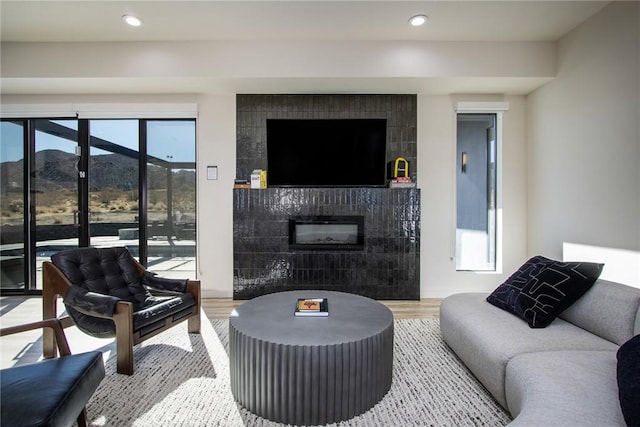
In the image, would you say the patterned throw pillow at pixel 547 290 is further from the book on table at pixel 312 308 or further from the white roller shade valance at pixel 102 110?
the white roller shade valance at pixel 102 110

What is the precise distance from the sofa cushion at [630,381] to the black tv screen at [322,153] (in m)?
2.75

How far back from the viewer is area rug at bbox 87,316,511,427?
1630 millimetres

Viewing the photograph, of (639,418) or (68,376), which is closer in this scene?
(639,418)

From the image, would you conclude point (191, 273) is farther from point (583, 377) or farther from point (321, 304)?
point (583, 377)

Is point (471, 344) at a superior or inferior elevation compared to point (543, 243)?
inferior

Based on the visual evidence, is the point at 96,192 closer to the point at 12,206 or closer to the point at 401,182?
the point at 12,206

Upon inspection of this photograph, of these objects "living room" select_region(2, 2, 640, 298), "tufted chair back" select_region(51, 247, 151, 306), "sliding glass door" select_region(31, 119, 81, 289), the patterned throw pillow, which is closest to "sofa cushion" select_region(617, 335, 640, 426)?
the patterned throw pillow

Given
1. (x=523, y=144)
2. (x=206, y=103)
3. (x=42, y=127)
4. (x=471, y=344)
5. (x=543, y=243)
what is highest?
(x=206, y=103)

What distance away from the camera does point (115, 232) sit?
397 centimetres

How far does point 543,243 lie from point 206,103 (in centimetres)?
439

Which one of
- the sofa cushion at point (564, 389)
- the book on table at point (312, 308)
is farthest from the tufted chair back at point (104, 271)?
the sofa cushion at point (564, 389)

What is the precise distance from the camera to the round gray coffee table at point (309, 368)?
1.57m

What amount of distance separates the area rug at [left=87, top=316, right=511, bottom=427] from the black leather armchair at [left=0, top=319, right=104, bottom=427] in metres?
0.33

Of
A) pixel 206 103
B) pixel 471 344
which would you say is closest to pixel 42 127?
pixel 206 103
